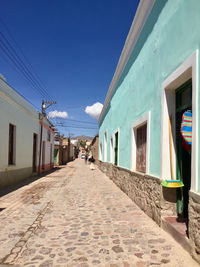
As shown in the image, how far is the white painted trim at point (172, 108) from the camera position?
2.88m

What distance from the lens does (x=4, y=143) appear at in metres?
8.67

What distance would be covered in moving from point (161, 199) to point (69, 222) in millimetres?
1945

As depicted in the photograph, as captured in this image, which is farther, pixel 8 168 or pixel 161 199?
pixel 8 168

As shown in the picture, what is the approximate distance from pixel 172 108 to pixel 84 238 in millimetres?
2840

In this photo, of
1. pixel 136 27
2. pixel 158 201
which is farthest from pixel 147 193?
pixel 136 27

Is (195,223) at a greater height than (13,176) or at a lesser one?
greater

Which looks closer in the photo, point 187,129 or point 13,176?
point 187,129

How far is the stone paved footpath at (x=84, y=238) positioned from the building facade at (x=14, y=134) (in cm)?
328

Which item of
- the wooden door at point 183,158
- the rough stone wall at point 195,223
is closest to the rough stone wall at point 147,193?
the wooden door at point 183,158

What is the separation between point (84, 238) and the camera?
3.65 meters

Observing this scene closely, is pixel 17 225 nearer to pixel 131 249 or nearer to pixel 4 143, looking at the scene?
pixel 131 249

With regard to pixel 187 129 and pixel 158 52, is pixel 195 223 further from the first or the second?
pixel 158 52

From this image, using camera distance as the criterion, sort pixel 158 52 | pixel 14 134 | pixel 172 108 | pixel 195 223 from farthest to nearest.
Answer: pixel 14 134
pixel 158 52
pixel 172 108
pixel 195 223

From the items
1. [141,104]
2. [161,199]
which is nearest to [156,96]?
[141,104]
